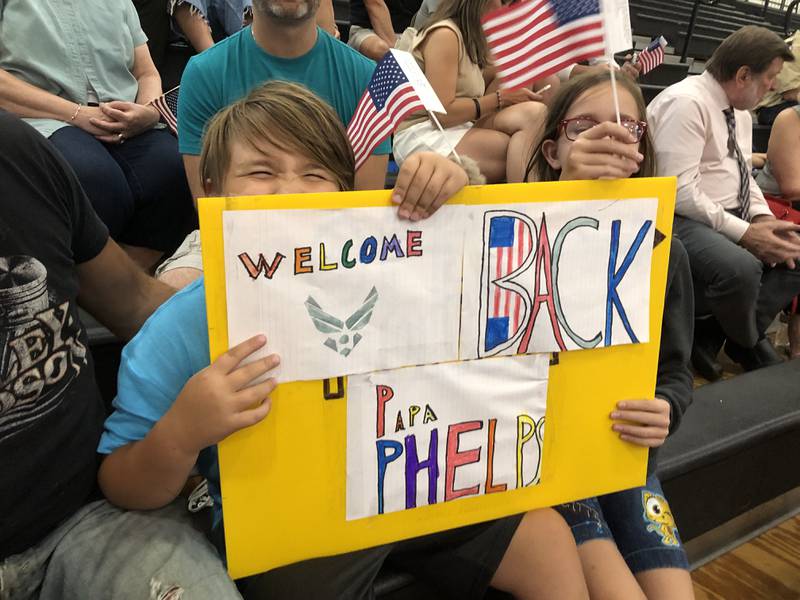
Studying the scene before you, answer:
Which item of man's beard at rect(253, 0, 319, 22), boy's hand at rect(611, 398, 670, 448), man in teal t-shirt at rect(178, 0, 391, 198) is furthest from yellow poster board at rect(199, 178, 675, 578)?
man's beard at rect(253, 0, 319, 22)

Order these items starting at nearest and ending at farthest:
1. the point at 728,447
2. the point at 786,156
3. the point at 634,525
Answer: the point at 634,525
the point at 728,447
the point at 786,156

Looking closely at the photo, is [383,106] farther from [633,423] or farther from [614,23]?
[633,423]

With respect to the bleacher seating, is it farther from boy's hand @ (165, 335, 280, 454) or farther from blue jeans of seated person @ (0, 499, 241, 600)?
boy's hand @ (165, 335, 280, 454)

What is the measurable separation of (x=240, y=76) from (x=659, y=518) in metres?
1.35

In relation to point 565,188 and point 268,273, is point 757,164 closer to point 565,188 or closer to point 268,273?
point 565,188

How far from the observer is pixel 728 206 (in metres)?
2.13

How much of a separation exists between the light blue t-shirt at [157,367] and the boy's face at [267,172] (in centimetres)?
15

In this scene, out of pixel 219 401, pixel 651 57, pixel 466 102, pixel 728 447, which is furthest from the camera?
pixel 651 57

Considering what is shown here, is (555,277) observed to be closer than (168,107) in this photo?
Yes

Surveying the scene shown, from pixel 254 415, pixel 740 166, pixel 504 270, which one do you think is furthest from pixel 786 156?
pixel 254 415

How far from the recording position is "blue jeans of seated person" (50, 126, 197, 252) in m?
1.31

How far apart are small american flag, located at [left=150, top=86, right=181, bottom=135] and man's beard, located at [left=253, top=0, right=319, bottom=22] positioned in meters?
0.32

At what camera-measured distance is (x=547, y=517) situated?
855 millimetres

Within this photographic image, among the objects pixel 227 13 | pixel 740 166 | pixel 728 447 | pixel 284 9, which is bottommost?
pixel 728 447
